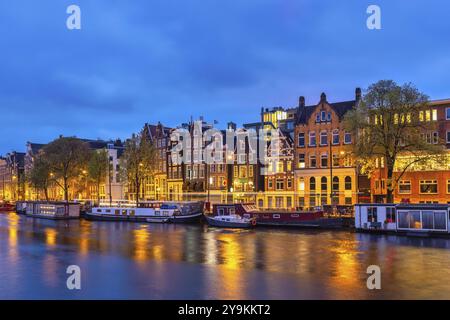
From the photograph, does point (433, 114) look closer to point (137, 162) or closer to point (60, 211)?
Answer: point (137, 162)

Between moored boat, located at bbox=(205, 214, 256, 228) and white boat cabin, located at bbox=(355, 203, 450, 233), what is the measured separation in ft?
54.8

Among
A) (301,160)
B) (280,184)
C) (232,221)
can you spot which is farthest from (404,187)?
(232,221)

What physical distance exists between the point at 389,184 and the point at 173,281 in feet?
135

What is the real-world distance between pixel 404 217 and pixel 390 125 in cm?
1209

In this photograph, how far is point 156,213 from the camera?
86062mm

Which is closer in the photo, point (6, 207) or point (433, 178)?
point (433, 178)

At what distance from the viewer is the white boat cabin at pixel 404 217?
55.0 m

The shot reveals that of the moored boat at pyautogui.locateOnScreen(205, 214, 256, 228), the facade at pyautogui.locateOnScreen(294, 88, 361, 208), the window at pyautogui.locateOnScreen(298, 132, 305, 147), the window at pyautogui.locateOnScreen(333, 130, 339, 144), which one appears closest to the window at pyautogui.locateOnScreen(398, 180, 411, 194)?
the facade at pyautogui.locateOnScreen(294, 88, 361, 208)

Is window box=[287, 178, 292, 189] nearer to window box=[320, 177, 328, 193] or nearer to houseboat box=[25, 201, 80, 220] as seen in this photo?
window box=[320, 177, 328, 193]

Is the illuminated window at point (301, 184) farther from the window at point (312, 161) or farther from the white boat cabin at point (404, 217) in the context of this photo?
the white boat cabin at point (404, 217)

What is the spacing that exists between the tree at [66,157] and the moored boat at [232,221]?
56111mm

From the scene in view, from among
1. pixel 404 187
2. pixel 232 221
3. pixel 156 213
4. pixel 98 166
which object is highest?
pixel 98 166

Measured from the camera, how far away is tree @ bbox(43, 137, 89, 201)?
384ft
